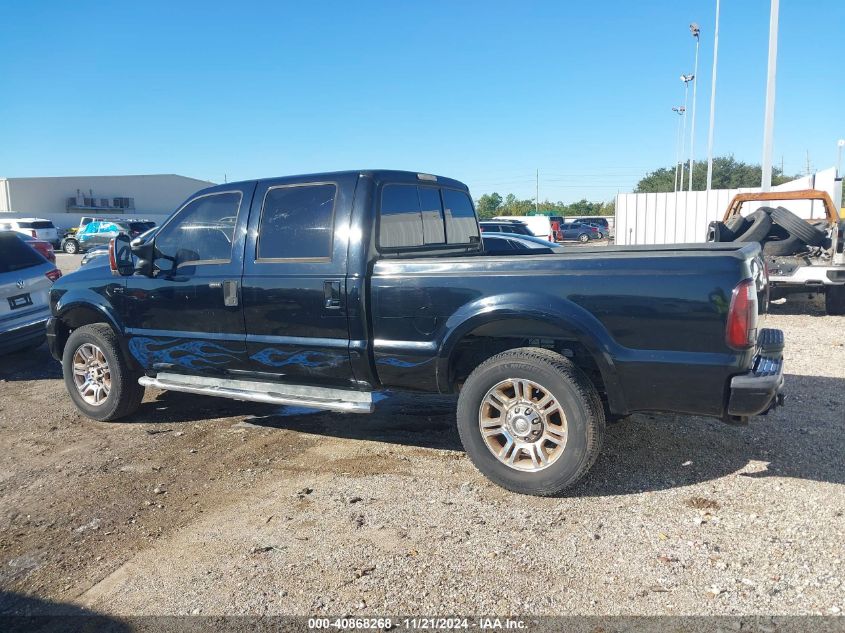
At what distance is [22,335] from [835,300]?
11633 millimetres

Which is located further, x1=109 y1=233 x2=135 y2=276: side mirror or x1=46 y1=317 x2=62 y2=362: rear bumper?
x1=46 y1=317 x2=62 y2=362: rear bumper

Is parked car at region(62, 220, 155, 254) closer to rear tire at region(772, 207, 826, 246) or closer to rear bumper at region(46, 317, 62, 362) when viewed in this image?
rear bumper at region(46, 317, 62, 362)

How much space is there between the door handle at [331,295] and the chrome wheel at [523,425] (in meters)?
1.21

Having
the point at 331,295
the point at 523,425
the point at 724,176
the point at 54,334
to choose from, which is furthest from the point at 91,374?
the point at 724,176

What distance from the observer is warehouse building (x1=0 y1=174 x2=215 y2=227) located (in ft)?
165

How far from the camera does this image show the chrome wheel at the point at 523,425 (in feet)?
13.0

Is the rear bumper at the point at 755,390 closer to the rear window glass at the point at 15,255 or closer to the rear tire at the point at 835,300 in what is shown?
the rear window glass at the point at 15,255

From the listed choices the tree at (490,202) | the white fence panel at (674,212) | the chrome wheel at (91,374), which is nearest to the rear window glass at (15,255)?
the chrome wheel at (91,374)

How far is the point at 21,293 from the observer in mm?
7707

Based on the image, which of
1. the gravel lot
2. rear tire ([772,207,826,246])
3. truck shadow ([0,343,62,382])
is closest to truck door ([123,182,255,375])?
the gravel lot

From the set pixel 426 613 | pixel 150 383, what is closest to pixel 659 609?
pixel 426 613

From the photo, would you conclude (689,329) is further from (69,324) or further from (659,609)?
(69,324)

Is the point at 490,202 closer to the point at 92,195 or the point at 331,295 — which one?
the point at 92,195

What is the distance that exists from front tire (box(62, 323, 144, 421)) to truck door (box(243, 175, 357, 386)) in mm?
1457
